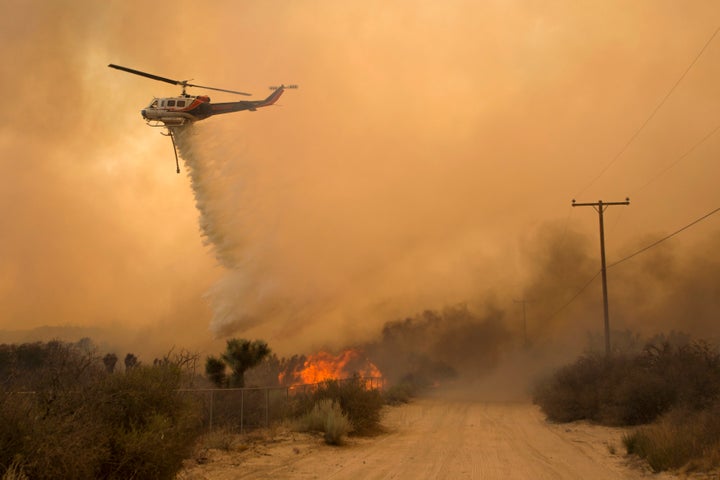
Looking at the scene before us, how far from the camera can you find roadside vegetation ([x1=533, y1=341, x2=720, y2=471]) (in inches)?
750

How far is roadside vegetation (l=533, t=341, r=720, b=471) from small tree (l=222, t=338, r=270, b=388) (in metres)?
18.2

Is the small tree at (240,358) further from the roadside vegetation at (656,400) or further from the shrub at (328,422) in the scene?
the roadside vegetation at (656,400)

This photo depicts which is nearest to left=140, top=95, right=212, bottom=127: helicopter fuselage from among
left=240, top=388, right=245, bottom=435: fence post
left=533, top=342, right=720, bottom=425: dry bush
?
left=240, top=388, right=245, bottom=435: fence post

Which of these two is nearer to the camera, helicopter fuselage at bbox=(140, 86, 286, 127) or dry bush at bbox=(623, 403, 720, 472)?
dry bush at bbox=(623, 403, 720, 472)

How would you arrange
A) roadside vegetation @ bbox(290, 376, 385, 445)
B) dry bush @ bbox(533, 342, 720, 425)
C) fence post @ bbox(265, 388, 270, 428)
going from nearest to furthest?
roadside vegetation @ bbox(290, 376, 385, 445), fence post @ bbox(265, 388, 270, 428), dry bush @ bbox(533, 342, 720, 425)

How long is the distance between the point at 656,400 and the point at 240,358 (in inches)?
833

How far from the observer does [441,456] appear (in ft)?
73.4

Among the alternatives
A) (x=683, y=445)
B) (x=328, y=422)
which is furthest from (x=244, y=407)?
(x=683, y=445)

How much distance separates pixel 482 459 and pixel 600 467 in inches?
145

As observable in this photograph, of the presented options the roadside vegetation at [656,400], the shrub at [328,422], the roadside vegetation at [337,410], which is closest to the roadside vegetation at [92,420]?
the shrub at [328,422]

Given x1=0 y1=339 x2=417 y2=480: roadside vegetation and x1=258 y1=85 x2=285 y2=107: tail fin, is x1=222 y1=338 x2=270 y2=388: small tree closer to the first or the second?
x1=0 y1=339 x2=417 y2=480: roadside vegetation

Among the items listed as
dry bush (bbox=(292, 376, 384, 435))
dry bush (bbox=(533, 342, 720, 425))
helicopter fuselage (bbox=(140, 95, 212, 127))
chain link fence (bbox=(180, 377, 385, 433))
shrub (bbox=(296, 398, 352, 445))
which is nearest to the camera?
chain link fence (bbox=(180, 377, 385, 433))

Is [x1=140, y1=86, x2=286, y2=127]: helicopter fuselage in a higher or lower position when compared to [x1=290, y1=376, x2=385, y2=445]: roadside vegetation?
higher

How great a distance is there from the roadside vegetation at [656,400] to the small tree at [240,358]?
18.2 meters
